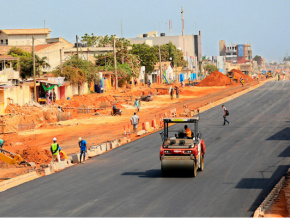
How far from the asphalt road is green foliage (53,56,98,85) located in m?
37.8

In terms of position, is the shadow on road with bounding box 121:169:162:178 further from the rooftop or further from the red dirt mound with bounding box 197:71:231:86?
the rooftop

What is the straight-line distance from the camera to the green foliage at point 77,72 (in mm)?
74125

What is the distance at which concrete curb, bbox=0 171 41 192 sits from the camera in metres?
23.2

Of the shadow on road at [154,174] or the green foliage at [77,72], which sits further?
the green foliage at [77,72]

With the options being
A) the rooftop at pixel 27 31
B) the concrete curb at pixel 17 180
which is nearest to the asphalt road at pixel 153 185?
the concrete curb at pixel 17 180

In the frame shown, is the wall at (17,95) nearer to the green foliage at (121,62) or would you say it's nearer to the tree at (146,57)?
the green foliage at (121,62)

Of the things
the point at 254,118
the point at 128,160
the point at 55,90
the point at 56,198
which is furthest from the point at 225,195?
the point at 55,90

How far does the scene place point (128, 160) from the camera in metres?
30.2

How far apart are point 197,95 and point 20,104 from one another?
40619 mm

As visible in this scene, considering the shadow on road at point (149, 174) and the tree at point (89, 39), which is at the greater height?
the tree at point (89, 39)

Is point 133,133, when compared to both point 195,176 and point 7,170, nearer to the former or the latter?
point 7,170

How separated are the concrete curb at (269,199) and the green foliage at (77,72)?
5446cm

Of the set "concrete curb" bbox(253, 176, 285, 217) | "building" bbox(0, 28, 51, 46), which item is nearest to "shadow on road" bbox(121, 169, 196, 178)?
"concrete curb" bbox(253, 176, 285, 217)

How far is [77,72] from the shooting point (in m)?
76.5
